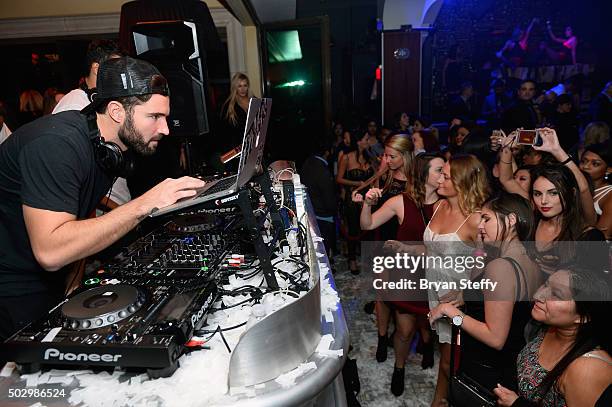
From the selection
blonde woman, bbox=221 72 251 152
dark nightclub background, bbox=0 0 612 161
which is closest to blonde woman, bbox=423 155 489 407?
blonde woman, bbox=221 72 251 152

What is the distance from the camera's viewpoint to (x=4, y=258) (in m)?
1.33

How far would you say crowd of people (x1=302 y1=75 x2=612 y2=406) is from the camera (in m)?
1.29

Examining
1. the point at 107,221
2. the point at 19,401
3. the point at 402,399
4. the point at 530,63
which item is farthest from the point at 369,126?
the point at 530,63

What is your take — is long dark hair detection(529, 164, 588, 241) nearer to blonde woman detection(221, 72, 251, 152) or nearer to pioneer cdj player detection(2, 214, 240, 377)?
pioneer cdj player detection(2, 214, 240, 377)

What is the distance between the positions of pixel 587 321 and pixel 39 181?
175cm

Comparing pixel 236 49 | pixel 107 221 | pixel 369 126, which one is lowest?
pixel 369 126

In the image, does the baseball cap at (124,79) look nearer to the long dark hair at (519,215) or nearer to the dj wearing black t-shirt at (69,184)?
the dj wearing black t-shirt at (69,184)

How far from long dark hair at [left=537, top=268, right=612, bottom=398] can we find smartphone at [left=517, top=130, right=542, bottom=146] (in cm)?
147

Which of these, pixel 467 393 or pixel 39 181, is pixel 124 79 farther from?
pixel 467 393

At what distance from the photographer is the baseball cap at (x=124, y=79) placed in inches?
52.4

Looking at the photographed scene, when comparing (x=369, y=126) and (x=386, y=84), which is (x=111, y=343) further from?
(x=386, y=84)

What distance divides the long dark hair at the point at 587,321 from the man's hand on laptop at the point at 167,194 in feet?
4.14

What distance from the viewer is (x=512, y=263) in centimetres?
157

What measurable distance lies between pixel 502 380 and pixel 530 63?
9.98 m
